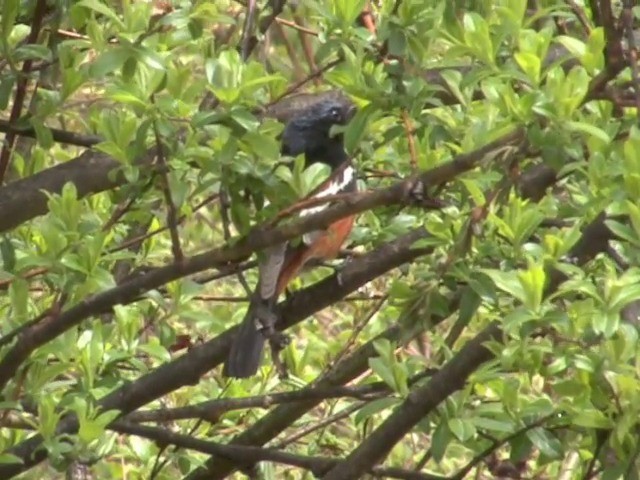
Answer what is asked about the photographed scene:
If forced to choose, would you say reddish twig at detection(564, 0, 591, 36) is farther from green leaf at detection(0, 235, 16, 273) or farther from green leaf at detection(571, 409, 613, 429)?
green leaf at detection(0, 235, 16, 273)

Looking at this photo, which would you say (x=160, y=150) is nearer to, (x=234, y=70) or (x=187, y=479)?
(x=234, y=70)

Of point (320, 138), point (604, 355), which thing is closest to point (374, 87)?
point (604, 355)

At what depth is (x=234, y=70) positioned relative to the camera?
9.01 feet

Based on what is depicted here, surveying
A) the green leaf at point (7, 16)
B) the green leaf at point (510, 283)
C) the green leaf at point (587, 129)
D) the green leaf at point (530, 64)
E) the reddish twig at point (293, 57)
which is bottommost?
the reddish twig at point (293, 57)

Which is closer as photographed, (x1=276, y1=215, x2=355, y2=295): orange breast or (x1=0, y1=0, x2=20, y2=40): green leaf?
(x1=0, y1=0, x2=20, y2=40): green leaf

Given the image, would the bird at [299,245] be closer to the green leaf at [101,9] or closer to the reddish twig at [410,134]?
the reddish twig at [410,134]

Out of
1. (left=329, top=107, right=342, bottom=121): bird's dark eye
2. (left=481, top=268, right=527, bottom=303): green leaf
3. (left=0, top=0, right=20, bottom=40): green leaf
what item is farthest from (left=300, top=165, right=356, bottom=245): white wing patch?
(left=329, top=107, right=342, bottom=121): bird's dark eye

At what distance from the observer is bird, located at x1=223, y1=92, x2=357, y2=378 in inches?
137

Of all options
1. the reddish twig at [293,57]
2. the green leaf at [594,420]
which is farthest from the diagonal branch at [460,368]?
the reddish twig at [293,57]

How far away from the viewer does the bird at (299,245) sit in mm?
3477

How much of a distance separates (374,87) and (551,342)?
65 cm

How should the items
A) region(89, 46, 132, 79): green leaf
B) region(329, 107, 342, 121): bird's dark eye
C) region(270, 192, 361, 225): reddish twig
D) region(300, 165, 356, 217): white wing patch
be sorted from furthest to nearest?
region(329, 107, 342, 121): bird's dark eye
region(300, 165, 356, 217): white wing patch
region(89, 46, 132, 79): green leaf
region(270, 192, 361, 225): reddish twig

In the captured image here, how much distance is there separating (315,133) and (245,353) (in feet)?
4.27

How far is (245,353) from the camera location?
3.62 meters
